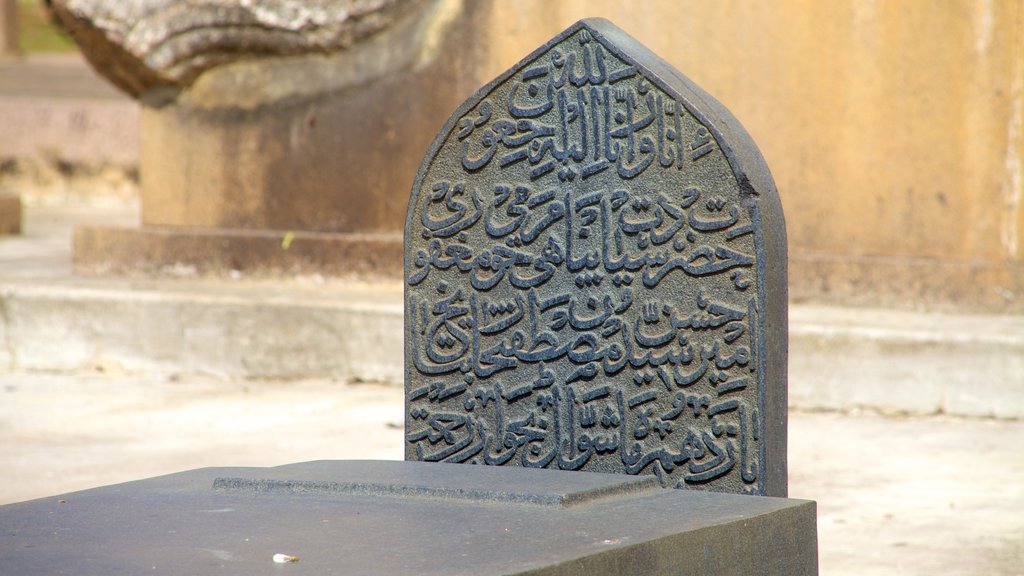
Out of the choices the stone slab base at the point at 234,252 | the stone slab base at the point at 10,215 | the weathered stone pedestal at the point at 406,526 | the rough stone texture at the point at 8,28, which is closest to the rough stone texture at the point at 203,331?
the stone slab base at the point at 234,252

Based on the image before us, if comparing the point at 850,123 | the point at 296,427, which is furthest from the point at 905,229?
the point at 296,427

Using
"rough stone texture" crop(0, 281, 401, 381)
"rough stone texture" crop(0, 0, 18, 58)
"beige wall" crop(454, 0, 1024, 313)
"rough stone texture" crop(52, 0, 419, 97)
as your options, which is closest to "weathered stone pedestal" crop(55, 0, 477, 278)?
"rough stone texture" crop(52, 0, 419, 97)

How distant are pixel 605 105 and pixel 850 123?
255cm

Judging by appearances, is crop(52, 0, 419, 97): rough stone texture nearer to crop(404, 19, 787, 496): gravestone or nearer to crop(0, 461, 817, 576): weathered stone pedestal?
crop(404, 19, 787, 496): gravestone

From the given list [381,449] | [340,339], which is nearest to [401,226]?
[340,339]

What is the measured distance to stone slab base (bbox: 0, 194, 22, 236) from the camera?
26.7 feet

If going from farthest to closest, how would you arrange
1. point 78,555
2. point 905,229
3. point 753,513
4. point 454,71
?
point 454,71
point 905,229
point 753,513
point 78,555

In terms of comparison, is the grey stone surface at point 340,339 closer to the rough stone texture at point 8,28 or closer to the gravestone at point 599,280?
the gravestone at point 599,280

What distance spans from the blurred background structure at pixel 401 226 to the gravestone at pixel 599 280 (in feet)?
3.77

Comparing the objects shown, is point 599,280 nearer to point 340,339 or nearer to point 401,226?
point 340,339

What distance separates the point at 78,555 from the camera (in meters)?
1.80

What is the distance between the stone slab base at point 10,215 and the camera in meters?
8.12

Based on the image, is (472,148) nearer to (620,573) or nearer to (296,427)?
(620,573)

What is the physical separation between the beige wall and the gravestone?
8.05ft
